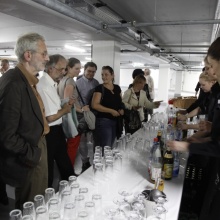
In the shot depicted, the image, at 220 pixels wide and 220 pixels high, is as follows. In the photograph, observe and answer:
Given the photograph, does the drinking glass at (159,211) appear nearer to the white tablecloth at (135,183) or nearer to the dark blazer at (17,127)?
the white tablecloth at (135,183)

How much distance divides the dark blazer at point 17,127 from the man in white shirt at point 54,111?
1.33ft

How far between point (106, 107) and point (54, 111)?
3.34ft

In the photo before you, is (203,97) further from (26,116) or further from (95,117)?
(26,116)

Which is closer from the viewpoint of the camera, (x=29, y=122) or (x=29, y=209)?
(x=29, y=209)

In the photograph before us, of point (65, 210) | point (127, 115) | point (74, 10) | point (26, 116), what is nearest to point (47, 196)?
point (65, 210)

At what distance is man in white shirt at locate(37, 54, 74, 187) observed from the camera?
195cm

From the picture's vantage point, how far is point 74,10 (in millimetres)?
2312

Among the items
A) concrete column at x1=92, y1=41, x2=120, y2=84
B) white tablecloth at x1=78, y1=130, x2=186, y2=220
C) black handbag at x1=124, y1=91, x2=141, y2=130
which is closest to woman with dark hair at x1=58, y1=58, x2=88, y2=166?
black handbag at x1=124, y1=91, x2=141, y2=130

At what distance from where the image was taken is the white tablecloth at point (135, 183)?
1192 mm

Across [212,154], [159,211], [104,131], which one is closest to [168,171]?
[212,154]

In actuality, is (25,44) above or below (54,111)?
above

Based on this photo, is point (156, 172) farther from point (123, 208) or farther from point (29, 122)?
point (29, 122)

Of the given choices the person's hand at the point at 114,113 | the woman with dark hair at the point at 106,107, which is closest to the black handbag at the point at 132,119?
the woman with dark hair at the point at 106,107

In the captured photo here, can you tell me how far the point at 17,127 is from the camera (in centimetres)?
145
